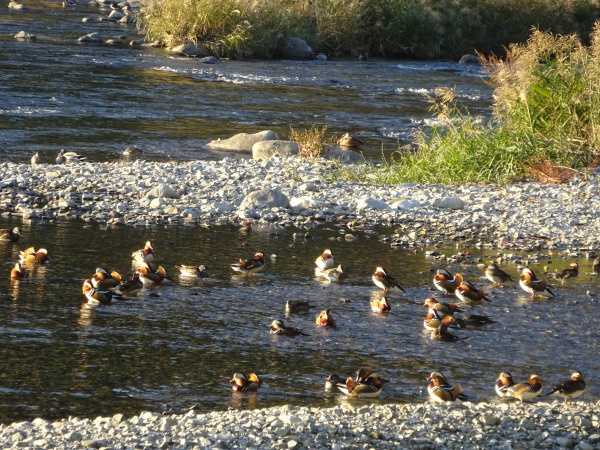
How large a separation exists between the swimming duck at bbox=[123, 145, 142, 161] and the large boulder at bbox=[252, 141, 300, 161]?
216cm

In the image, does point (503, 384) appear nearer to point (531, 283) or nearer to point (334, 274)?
point (531, 283)

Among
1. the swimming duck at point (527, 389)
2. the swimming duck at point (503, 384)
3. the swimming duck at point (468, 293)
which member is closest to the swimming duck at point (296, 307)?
the swimming duck at point (468, 293)

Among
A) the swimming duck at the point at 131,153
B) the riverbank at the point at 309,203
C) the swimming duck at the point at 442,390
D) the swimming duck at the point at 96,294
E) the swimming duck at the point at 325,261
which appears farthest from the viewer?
the swimming duck at the point at 131,153

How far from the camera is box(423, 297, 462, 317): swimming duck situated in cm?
982

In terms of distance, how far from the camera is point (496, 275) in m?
11.1

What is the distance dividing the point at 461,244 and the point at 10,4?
3336 centimetres

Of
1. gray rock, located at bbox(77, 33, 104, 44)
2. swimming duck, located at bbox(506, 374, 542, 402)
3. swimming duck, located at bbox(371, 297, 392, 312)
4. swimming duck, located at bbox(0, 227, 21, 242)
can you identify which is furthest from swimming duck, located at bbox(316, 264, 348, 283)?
gray rock, located at bbox(77, 33, 104, 44)

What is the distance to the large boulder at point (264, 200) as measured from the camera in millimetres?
14117

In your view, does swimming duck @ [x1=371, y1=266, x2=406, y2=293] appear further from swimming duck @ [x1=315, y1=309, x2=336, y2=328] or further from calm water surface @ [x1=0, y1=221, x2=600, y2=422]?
swimming duck @ [x1=315, y1=309, x2=336, y2=328]

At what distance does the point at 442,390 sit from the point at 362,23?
29407mm

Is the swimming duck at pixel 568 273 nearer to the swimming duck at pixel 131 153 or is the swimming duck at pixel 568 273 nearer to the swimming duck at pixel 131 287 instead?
the swimming duck at pixel 131 287

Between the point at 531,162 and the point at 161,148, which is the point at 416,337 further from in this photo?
the point at 161,148

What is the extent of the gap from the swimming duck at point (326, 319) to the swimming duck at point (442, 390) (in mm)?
1771

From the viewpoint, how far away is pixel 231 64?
104ft
